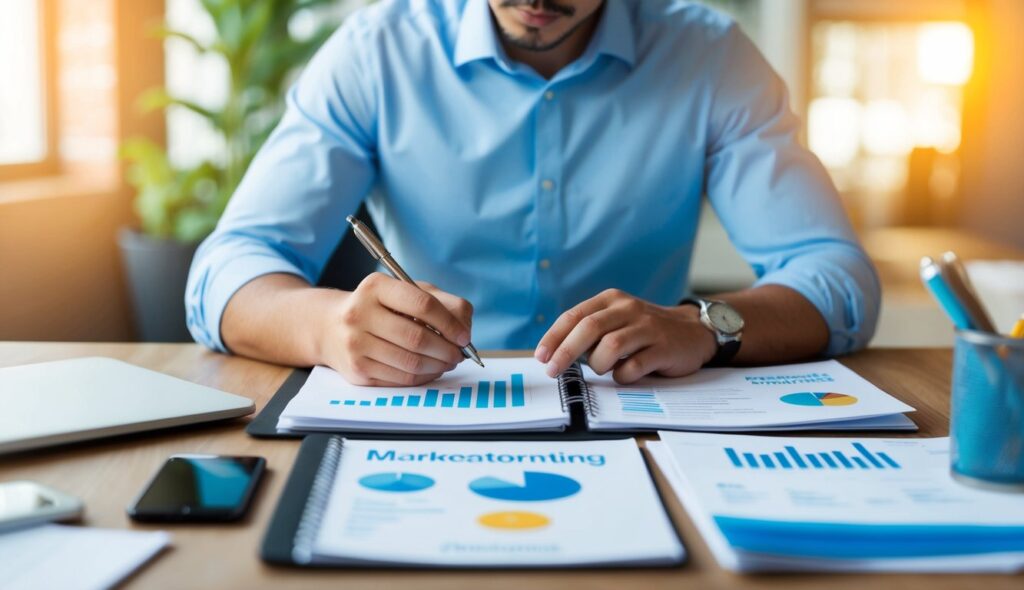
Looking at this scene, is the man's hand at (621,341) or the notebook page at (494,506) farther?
the man's hand at (621,341)

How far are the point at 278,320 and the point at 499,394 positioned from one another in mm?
312

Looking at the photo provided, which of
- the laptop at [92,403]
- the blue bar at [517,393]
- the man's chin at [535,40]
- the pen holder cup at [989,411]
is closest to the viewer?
the pen holder cup at [989,411]

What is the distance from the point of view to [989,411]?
68 centimetres

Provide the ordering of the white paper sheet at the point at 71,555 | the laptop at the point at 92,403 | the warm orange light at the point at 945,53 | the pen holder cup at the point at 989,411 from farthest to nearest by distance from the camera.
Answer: the warm orange light at the point at 945,53 < the laptop at the point at 92,403 < the pen holder cup at the point at 989,411 < the white paper sheet at the point at 71,555

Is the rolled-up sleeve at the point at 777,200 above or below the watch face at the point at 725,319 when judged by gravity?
above

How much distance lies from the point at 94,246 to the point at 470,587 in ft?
9.07

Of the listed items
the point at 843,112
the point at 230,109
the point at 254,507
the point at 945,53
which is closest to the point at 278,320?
the point at 254,507

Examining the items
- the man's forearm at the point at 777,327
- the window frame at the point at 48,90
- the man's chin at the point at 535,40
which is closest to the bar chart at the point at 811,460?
the man's forearm at the point at 777,327

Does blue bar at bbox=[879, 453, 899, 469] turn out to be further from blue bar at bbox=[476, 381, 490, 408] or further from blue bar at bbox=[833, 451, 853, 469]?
blue bar at bbox=[476, 381, 490, 408]

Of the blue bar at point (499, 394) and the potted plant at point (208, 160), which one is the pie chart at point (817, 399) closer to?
the blue bar at point (499, 394)

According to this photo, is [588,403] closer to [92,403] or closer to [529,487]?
[529,487]

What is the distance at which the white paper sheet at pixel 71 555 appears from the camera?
1.84ft

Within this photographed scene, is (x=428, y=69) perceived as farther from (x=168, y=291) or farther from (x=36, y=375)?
(x=168, y=291)

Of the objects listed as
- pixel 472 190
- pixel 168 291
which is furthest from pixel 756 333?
pixel 168 291
